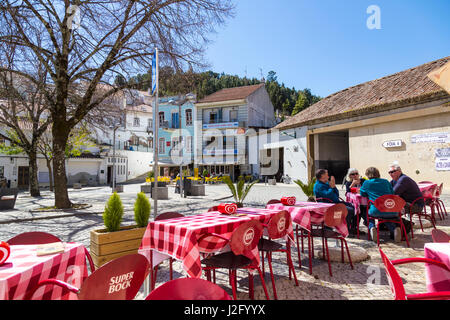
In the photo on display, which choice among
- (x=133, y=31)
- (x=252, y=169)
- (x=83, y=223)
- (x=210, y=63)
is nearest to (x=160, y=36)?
(x=133, y=31)

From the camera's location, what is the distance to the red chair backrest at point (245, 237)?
277cm

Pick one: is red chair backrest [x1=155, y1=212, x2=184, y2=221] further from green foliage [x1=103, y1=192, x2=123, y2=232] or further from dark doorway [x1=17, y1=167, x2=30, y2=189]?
dark doorway [x1=17, y1=167, x2=30, y2=189]

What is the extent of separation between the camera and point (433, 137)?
13.5m

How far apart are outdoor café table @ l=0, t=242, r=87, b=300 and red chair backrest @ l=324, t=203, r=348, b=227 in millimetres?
3097

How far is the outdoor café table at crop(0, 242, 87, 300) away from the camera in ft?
5.54

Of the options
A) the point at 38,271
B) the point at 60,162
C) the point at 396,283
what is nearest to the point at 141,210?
the point at 38,271

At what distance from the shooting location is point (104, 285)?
1604 millimetres

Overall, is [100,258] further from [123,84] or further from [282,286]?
[123,84]

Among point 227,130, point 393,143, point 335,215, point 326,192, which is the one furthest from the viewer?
point 227,130

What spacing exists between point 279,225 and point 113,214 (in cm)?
223

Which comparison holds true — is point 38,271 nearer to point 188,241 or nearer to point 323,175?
point 188,241

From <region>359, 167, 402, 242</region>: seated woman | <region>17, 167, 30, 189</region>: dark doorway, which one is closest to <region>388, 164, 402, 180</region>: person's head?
<region>359, 167, 402, 242</region>: seated woman
